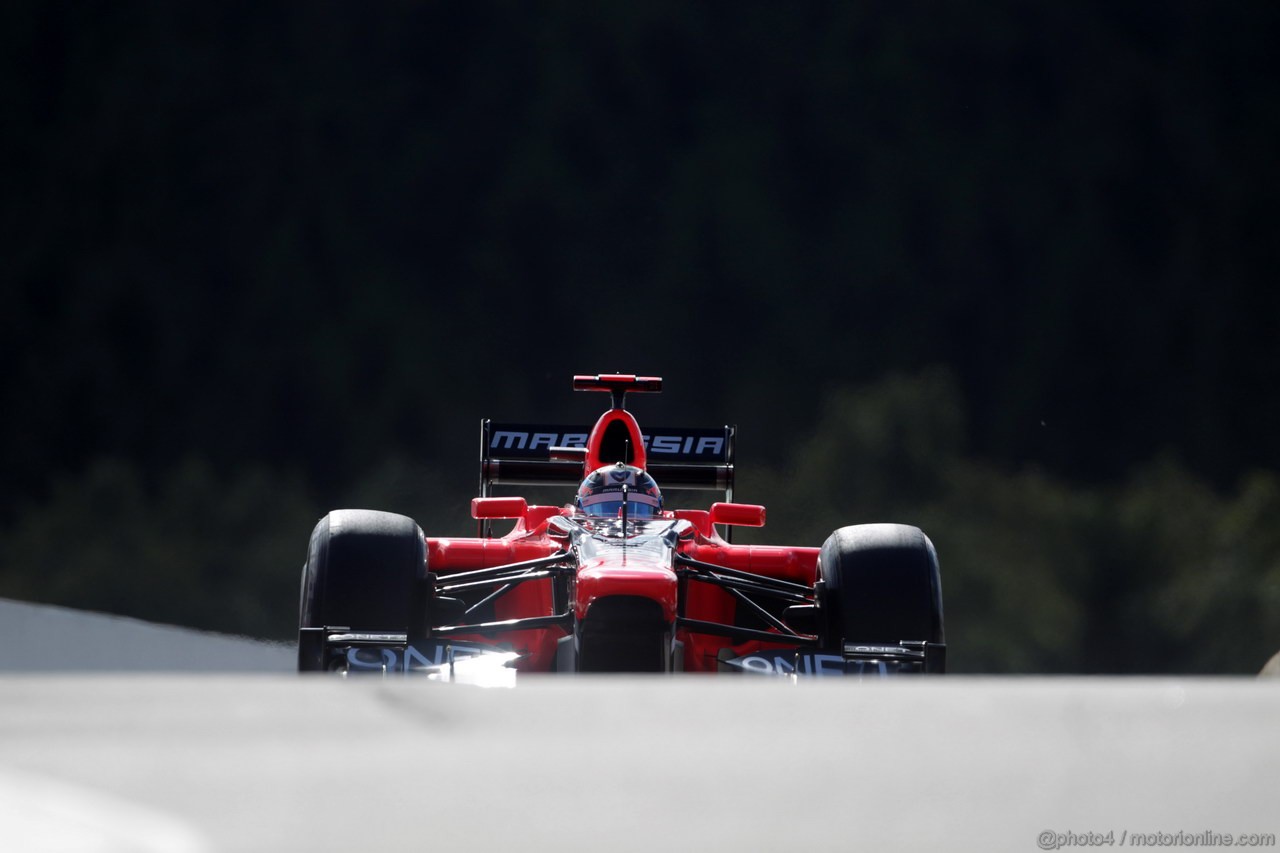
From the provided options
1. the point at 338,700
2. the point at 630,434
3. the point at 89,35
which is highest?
the point at 89,35

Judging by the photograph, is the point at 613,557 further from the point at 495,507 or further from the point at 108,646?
the point at 108,646

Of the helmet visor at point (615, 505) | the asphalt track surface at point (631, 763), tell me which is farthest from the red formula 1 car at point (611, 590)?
the asphalt track surface at point (631, 763)

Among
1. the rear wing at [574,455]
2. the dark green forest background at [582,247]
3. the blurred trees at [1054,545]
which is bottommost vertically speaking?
the rear wing at [574,455]

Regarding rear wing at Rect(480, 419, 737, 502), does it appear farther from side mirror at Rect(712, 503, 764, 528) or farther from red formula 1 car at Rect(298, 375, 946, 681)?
side mirror at Rect(712, 503, 764, 528)

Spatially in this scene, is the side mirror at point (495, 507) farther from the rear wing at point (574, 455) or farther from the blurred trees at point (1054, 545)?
the blurred trees at point (1054, 545)

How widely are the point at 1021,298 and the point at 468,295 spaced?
28.0 feet

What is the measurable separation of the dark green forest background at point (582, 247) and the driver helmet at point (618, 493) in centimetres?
1673

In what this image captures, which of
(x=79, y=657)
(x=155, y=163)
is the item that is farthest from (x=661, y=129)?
(x=79, y=657)

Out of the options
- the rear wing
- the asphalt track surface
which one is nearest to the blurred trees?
the rear wing

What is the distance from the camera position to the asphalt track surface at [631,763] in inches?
51.6

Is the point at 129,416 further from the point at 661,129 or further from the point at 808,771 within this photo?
the point at 808,771

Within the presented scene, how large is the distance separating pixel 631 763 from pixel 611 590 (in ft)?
9.72

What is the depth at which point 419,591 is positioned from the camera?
4.80 m

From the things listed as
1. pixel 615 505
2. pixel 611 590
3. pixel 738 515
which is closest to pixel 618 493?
pixel 615 505
